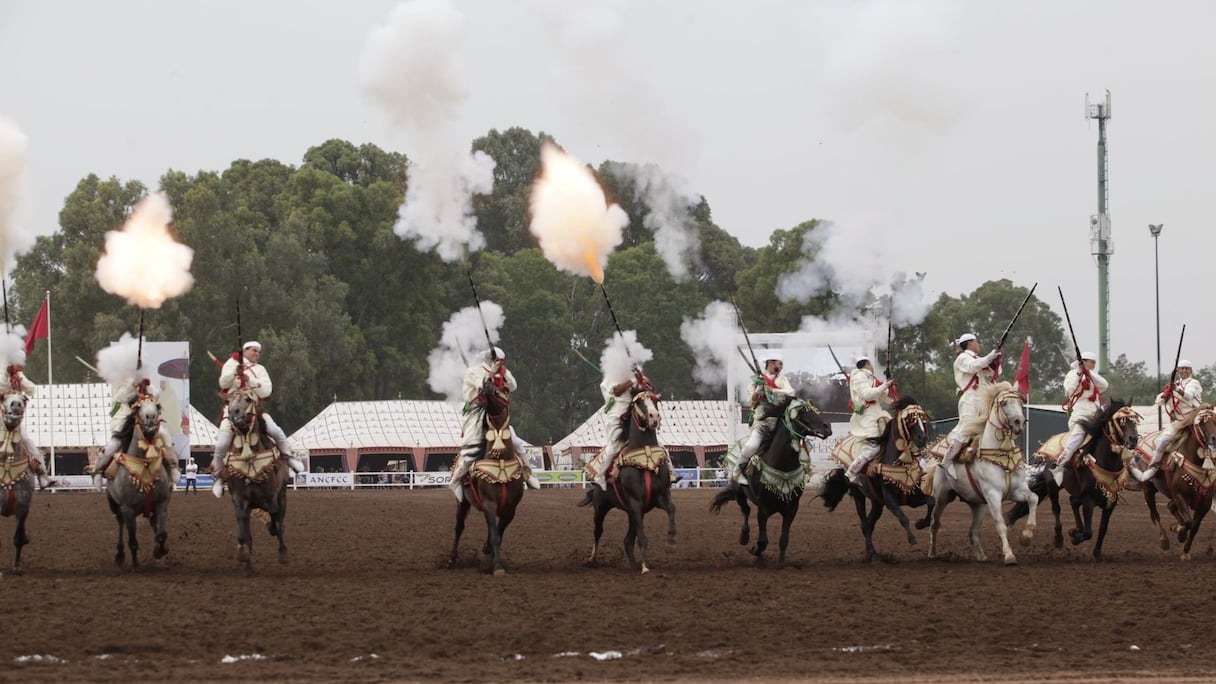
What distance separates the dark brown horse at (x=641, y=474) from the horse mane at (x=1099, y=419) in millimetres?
6853

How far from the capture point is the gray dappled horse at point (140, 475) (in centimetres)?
2256

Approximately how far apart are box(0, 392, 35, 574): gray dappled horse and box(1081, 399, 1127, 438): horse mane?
51.5 feet

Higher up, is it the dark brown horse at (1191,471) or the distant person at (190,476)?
the dark brown horse at (1191,471)

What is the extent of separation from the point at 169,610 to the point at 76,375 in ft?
213

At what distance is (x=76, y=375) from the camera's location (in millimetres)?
78750

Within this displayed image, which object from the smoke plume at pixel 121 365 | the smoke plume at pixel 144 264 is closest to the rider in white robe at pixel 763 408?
the smoke plume at pixel 121 365

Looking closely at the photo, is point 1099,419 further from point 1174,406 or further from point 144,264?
point 144,264

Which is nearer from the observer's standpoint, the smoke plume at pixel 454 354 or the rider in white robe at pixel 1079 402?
the rider in white robe at pixel 1079 402

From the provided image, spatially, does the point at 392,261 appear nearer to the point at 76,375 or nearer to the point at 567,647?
the point at 76,375

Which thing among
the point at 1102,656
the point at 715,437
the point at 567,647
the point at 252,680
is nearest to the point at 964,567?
the point at 1102,656

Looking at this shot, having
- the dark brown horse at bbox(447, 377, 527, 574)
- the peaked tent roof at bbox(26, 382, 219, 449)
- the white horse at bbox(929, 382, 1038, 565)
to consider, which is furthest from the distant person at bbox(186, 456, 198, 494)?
the white horse at bbox(929, 382, 1038, 565)

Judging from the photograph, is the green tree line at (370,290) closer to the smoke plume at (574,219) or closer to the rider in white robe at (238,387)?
the smoke plume at (574,219)

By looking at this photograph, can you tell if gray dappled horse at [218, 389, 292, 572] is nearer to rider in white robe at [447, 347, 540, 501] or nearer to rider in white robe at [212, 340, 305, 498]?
rider in white robe at [212, 340, 305, 498]

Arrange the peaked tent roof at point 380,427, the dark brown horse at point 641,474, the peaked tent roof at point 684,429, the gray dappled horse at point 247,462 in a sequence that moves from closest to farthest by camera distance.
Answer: the dark brown horse at point 641,474 → the gray dappled horse at point 247,462 → the peaked tent roof at point 380,427 → the peaked tent roof at point 684,429
